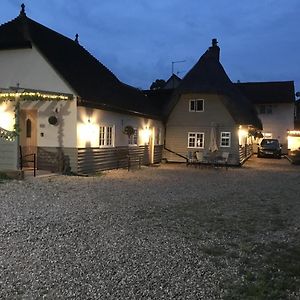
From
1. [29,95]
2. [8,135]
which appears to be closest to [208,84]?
[29,95]

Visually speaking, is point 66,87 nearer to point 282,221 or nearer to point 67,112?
point 67,112

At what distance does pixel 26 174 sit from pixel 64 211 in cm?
682

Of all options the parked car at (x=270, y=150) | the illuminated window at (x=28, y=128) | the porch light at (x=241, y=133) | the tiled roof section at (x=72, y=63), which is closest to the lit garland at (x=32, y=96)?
the tiled roof section at (x=72, y=63)

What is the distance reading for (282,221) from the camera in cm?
829

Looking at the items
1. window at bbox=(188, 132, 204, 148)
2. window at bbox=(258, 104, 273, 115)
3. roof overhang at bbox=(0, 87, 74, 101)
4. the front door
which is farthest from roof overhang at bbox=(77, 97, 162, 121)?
window at bbox=(258, 104, 273, 115)

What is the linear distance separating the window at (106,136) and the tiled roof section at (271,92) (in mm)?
26798

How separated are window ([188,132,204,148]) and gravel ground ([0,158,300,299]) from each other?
14796 mm

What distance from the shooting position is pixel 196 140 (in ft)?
87.8

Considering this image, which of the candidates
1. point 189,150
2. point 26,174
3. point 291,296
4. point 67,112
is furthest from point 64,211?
point 189,150

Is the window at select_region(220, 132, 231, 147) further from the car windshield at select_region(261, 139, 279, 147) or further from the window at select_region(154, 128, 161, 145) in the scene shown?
the car windshield at select_region(261, 139, 279, 147)

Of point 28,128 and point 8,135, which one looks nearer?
point 8,135

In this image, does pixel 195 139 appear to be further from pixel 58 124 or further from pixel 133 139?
pixel 58 124

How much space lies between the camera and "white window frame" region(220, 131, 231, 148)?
25469mm

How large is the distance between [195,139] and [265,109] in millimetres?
18547
